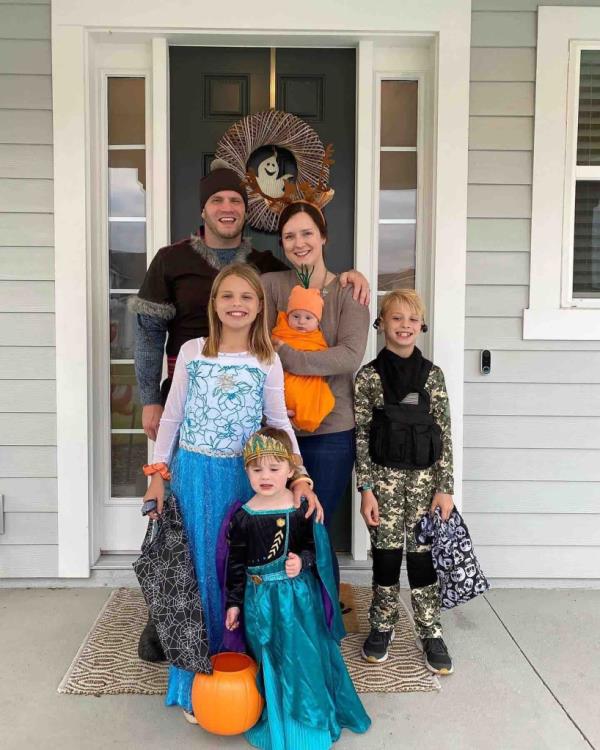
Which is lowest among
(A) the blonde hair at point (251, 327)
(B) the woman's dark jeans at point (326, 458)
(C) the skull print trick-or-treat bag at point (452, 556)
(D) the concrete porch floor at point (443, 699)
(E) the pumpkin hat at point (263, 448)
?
(D) the concrete porch floor at point (443, 699)

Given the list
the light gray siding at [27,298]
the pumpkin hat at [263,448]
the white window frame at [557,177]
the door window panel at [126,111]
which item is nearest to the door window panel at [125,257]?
the door window panel at [126,111]

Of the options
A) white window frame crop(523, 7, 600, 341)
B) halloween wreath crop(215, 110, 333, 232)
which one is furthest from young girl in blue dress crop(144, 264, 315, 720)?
white window frame crop(523, 7, 600, 341)

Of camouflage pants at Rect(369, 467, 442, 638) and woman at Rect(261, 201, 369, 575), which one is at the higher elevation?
woman at Rect(261, 201, 369, 575)

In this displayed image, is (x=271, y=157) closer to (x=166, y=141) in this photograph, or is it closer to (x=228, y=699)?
(x=166, y=141)

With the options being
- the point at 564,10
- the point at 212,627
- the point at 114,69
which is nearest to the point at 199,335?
the point at 212,627

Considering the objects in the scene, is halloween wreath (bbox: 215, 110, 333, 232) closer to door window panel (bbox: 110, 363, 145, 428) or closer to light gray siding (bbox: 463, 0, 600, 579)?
light gray siding (bbox: 463, 0, 600, 579)

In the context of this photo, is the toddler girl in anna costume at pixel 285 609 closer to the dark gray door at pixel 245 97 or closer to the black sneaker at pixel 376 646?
the black sneaker at pixel 376 646

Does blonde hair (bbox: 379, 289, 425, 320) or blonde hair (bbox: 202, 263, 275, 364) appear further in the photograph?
blonde hair (bbox: 379, 289, 425, 320)

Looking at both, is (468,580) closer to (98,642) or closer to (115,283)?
(98,642)

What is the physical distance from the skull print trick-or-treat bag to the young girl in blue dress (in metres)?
0.58

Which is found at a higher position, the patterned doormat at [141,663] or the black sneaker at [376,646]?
the black sneaker at [376,646]

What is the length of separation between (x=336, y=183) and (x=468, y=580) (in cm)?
178

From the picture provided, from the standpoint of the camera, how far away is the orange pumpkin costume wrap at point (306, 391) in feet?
7.00

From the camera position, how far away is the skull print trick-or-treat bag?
228 cm
